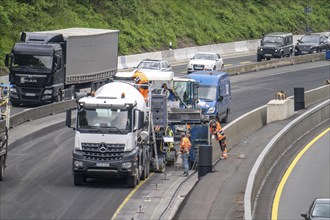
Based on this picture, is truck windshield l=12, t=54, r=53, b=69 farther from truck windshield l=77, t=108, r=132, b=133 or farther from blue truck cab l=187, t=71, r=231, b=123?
truck windshield l=77, t=108, r=132, b=133

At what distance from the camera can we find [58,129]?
142 feet

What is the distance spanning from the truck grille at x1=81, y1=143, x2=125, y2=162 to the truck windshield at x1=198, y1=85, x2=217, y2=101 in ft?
47.1

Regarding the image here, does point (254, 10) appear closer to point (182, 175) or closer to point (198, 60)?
point (198, 60)

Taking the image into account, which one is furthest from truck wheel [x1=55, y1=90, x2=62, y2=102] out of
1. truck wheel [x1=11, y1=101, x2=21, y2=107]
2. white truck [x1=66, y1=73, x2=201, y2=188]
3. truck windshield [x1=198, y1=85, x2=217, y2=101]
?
white truck [x1=66, y1=73, x2=201, y2=188]

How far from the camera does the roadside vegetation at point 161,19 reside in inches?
2677

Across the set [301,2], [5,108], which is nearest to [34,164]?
[5,108]

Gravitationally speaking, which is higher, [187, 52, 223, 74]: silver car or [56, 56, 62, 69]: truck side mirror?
[56, 56, 62, 69]: truck side mirror

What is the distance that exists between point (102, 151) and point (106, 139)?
0.41m

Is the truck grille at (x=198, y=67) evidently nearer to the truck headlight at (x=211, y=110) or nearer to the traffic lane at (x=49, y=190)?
the truck headlight at (x=211, y=110)

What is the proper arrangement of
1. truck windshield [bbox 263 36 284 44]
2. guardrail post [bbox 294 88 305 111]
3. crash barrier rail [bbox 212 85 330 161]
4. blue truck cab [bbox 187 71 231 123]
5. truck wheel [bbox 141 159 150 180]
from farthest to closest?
truck windshield [bbox 263 36 284 44]
guardrail post [bbox 294 88 305 111]
blue truck cab [bbox 187 71 231 123]
crash barrier rail [bbox 212 85 330 161]
truck wheel [bbox 141 159 150 180]

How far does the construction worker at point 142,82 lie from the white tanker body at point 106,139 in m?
3.77

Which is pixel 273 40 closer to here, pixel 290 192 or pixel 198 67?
pixel 198 67

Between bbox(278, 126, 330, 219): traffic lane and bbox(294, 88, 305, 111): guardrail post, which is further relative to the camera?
bbox(294, 88, 305, 111): guardrail post

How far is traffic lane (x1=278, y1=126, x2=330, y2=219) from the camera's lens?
102 feet
